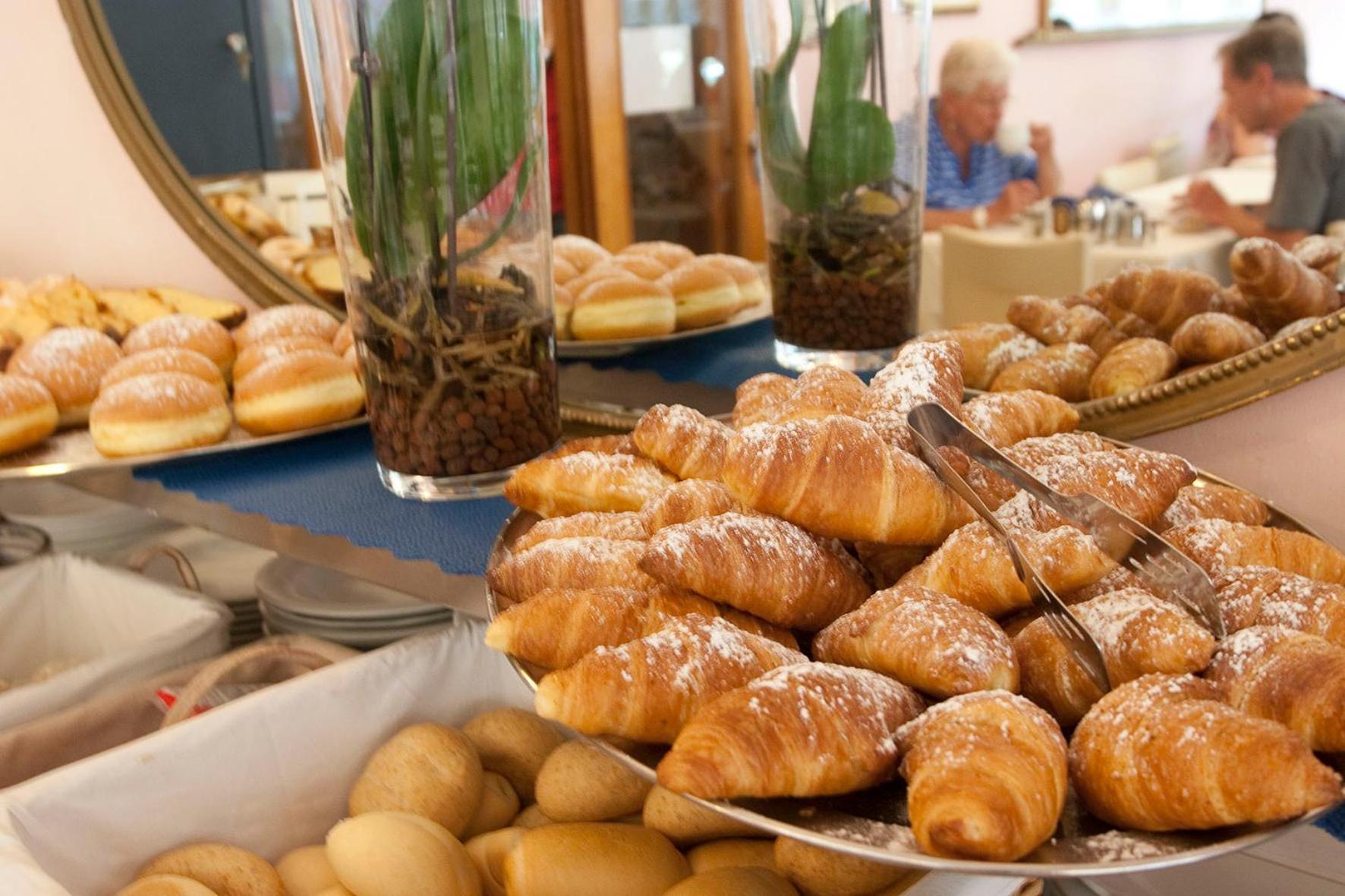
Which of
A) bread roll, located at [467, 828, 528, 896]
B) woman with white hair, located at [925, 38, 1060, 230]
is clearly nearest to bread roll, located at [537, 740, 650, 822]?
bread roll, located at [467, 828, 528, 896]

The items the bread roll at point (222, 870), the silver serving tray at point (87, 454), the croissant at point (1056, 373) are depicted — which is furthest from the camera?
the silver serving tray at point (87, 454)

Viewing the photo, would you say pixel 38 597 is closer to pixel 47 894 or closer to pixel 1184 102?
pixel 47 894

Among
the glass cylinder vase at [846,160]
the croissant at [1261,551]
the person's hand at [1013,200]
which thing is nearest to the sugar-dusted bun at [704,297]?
the glass cylinder vase at [846,160]

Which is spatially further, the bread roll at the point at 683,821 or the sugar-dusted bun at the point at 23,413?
the sugar-dusted bun at the point at 23,413

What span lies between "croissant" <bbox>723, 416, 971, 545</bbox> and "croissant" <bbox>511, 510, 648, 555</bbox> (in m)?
0.07

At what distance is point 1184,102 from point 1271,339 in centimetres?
16

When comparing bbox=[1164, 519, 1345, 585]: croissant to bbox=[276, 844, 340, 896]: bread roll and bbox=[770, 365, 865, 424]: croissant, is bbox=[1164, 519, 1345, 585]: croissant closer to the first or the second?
bbox=[770, 365, 865, 424]: croissant

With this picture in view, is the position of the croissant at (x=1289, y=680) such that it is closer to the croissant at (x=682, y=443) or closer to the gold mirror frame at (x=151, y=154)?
the croissant at (x=682, y=443)

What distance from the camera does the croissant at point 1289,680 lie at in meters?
0.38

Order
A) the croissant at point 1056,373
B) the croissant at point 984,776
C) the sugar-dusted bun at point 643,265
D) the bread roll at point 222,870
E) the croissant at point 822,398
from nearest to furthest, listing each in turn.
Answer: the croissant at point 984,776 < the croissant at point 822,398 < the bread roll at point 222,870 < the croissant at point 1056,373 < the sugar-dusted bun at point 643,265

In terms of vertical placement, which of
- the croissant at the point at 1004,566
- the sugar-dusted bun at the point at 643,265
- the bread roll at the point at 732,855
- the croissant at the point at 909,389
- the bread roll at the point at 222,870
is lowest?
the bread roll at the point at 222,870

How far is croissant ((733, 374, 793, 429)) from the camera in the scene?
0.62m

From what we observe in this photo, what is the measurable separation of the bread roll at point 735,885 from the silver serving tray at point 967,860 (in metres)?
0.20

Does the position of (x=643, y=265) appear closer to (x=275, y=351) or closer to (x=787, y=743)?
(x=275, y=351)
